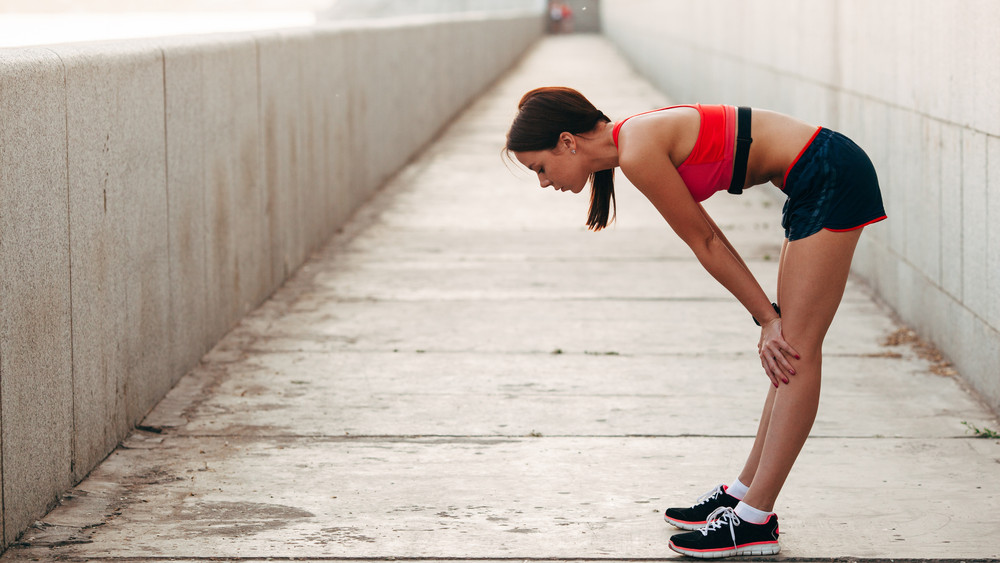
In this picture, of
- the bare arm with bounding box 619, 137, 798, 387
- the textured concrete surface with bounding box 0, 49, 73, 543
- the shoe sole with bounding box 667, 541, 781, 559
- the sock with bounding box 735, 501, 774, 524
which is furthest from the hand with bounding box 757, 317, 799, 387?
the textured concrete surface with bounding box 0, 49, 73, 543

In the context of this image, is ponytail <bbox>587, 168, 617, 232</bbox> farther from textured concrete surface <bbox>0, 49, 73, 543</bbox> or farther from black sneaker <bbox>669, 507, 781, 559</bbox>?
textured concrete surface <bbox>0, 49, 73, 543</bbox>

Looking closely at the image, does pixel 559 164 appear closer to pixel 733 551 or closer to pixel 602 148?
pixel 602 148

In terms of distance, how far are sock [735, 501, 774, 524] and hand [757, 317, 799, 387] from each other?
397 millimetres

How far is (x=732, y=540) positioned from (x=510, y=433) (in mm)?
1430

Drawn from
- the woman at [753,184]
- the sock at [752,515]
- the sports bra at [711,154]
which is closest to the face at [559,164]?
the woman at [753,184]

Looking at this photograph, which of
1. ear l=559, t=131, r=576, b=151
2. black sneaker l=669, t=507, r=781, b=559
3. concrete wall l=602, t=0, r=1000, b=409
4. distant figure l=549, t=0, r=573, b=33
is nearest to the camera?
ear l=559, t=131, r=576, b=151

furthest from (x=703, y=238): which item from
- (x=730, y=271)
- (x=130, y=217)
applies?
(x=130, y=217)

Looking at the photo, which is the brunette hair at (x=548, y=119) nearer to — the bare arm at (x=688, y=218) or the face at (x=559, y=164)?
the face at (x=559, y=164)

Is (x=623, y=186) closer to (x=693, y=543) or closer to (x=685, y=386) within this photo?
(x=685, y=386)

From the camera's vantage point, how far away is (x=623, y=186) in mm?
12062

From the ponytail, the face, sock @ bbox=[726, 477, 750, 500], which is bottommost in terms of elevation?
sock @ bbox=[726, 477, 750, 500]

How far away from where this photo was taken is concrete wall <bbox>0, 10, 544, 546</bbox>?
143 inches

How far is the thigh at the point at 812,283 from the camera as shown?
3.31m

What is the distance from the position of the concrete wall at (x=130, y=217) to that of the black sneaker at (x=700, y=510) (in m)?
2.04
